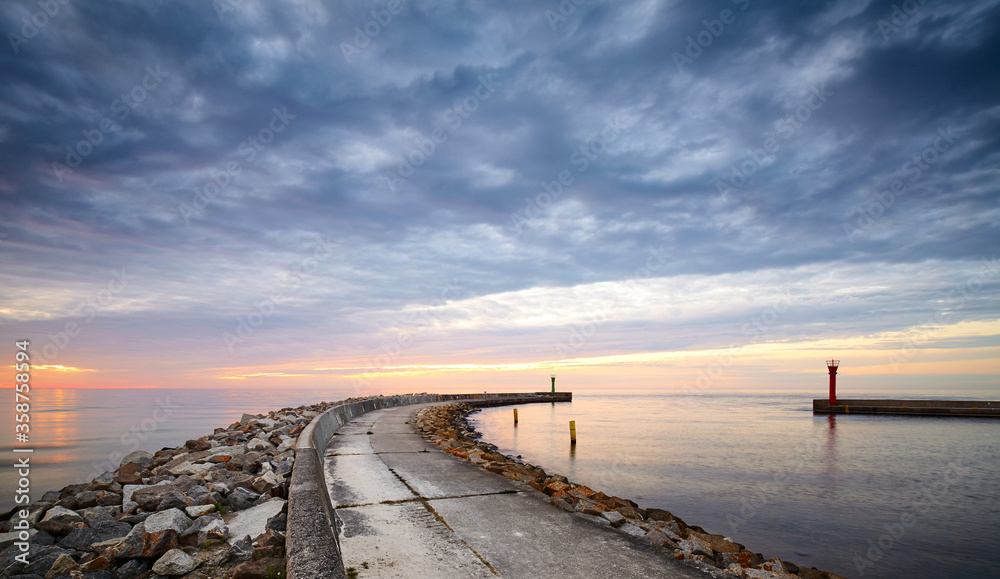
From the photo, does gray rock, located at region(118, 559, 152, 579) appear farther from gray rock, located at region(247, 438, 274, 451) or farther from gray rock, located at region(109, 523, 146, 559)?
gray rock, located at region(247, 438, 274, 451)

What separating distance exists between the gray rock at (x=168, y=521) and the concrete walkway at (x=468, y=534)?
1.21 meters

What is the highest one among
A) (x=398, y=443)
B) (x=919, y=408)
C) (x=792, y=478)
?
(x=398, y=443)

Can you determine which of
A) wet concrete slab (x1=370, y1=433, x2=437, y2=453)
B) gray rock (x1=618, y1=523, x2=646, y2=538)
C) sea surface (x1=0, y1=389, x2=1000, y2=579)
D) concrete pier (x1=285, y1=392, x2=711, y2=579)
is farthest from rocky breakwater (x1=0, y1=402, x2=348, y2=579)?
sea surface (x1=0, y1=389, x2=1000, y2=579)

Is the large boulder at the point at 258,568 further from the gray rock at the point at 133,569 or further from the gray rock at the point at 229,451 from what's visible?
the gray rock at the point at 229,451

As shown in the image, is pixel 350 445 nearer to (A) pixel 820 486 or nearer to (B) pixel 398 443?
(B) pixel 398 443

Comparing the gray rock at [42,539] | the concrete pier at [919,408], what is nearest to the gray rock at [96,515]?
the gray rock at [42,539]

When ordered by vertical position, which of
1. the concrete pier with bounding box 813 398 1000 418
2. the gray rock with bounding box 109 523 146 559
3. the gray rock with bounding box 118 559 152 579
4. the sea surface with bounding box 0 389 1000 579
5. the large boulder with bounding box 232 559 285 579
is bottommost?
the concrete pier with bounding box 813 398 1000 418

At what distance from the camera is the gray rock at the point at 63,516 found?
14.1ft

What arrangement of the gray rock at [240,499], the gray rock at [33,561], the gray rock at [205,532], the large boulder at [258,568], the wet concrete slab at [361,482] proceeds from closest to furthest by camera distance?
the large boulder at [258,568]
the gray rock at [33,561]
the gray rock at [205,532]
the gray rock at [240,499]
the wet concrete slab at [361,482]

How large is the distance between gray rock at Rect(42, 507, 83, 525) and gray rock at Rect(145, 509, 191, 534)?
3.38ft

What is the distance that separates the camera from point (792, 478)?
15.2 meters

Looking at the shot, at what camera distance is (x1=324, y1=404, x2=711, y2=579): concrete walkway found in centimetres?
335

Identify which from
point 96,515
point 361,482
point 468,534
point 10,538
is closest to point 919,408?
point 361,482

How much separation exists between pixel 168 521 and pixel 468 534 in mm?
2371
